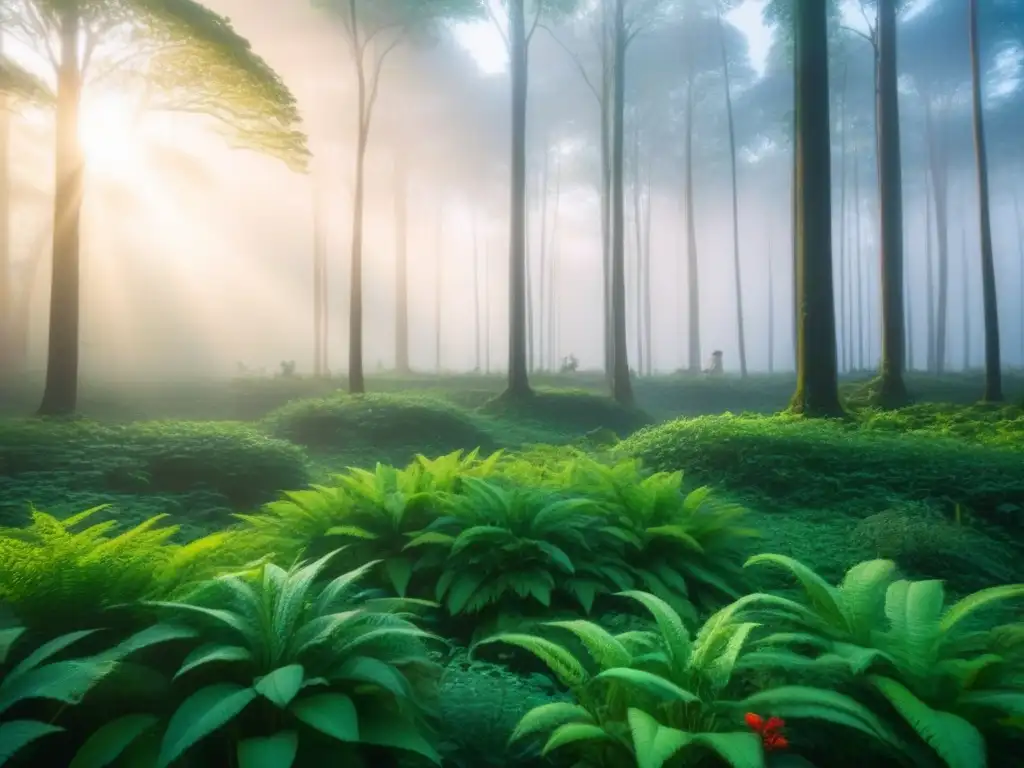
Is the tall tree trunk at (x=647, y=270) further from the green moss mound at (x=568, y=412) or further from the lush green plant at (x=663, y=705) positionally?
the lush green plant at (x=663, y=705)

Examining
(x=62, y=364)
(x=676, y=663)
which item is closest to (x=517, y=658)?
(x=676, y=663)

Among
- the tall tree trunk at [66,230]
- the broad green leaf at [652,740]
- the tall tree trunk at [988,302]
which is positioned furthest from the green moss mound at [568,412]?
the broad green leaf at [652,740]

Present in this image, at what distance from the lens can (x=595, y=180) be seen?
3834cm

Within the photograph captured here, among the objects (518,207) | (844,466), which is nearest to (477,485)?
(844,466)

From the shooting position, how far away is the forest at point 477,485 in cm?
238

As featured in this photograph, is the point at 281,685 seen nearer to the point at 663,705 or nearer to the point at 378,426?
the point at 663,705

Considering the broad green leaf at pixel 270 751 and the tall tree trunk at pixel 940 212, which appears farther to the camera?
the tall tree trunk at pixel 940 212

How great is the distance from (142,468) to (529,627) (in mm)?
7159

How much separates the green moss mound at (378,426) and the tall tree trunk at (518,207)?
3.58 metres

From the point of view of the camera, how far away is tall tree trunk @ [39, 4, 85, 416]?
36.9ft

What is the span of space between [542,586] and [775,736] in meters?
1.78

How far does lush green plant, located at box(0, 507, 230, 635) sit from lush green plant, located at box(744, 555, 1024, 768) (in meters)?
2.62

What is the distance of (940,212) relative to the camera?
109 ft

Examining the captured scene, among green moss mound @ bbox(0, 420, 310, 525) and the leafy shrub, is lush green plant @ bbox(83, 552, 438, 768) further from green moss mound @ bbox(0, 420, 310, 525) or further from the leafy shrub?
green moss mound @ bbox(0, 420, 310, 525)
